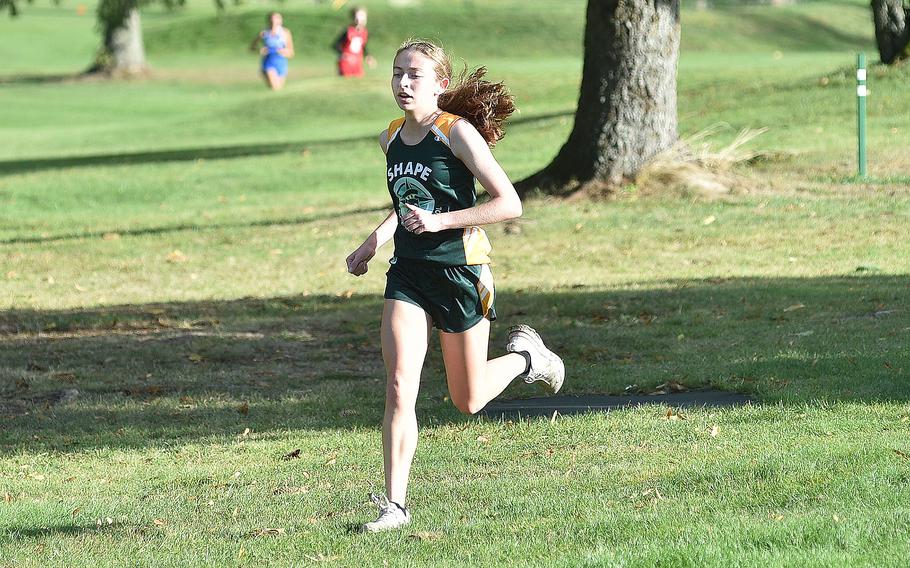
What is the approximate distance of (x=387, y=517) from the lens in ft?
17.8

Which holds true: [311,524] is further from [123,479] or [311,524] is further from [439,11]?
[439,11]

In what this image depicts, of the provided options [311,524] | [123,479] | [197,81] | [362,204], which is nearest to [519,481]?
[311,524]

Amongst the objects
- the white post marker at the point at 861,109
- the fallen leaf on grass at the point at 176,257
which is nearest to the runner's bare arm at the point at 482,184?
the fallen leaf on grass at the point at 176,257

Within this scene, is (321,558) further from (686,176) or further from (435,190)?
A: (686,176)

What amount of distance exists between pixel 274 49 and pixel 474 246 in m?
26.6

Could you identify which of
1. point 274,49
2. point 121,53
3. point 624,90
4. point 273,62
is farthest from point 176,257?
point 121,53

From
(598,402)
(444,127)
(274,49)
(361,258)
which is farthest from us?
(274,49)

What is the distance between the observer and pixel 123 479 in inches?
278

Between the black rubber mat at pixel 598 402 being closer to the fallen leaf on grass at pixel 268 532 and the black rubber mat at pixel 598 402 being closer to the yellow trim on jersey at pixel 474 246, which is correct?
the yellow trim on jersey at pixel 474 246

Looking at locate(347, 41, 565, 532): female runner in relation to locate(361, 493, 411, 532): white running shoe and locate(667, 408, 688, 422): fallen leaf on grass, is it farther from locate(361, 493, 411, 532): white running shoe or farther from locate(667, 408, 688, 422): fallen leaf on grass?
locate(667, 408, 688, 422): fallen leaf on grass

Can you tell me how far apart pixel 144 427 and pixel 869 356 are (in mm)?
4502

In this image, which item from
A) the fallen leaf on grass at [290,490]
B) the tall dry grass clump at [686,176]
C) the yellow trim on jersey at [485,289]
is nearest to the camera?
the yellow trim on jersey at [485,289]

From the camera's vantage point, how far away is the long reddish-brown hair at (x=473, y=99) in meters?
5.77

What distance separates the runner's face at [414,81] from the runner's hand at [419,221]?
0.48m
